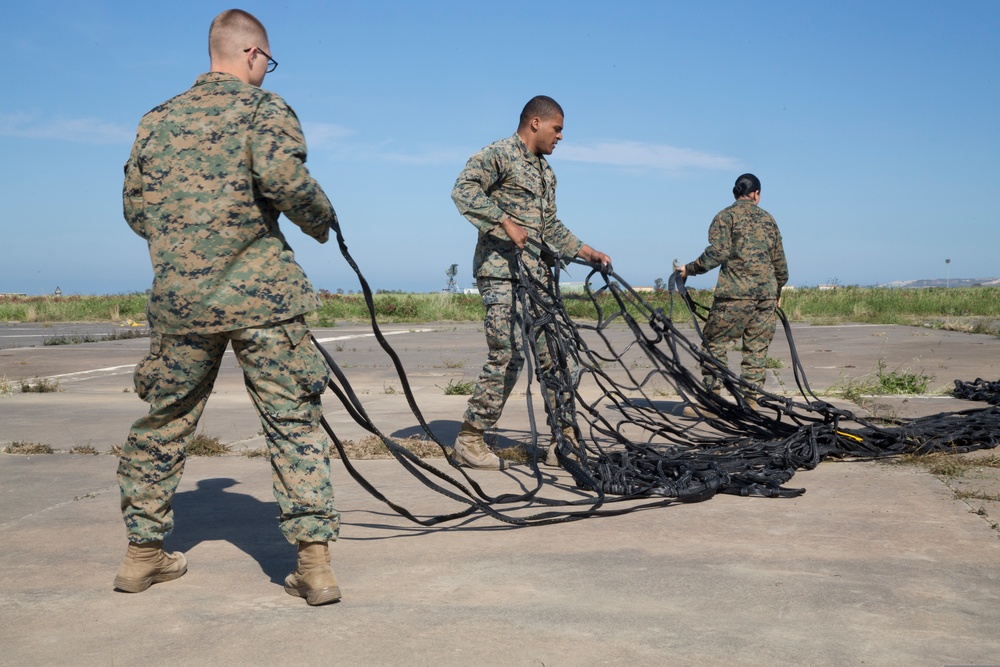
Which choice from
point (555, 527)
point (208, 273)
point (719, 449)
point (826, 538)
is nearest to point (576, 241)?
point (719, 449)

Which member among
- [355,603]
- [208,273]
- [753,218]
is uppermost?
[753,218]

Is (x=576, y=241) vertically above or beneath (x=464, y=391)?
above

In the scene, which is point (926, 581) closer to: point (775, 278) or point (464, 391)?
point (775, 278)

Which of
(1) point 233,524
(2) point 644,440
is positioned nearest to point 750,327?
(2) point 644,440

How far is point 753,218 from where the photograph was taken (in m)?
8.00

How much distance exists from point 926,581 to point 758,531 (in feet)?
2.73

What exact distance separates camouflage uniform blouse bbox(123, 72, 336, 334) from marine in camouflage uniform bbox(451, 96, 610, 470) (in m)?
2.07

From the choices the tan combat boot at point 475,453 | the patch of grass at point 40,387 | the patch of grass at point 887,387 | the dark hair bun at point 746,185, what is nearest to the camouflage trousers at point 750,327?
the dark hair bun at point 746,185

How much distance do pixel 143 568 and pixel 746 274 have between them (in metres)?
5.80

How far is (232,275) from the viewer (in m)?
3.20

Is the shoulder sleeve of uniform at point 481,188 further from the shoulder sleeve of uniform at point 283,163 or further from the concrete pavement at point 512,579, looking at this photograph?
the shoulder sleeve of uniform at point 283,163

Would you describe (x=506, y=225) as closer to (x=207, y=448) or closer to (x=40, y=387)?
(x=207, y=448)

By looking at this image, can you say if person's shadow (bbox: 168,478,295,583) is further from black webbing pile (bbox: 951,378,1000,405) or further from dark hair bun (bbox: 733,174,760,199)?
black webbing pile (bbox: 951,378,1000,405)

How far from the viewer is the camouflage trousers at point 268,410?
10.6ft
